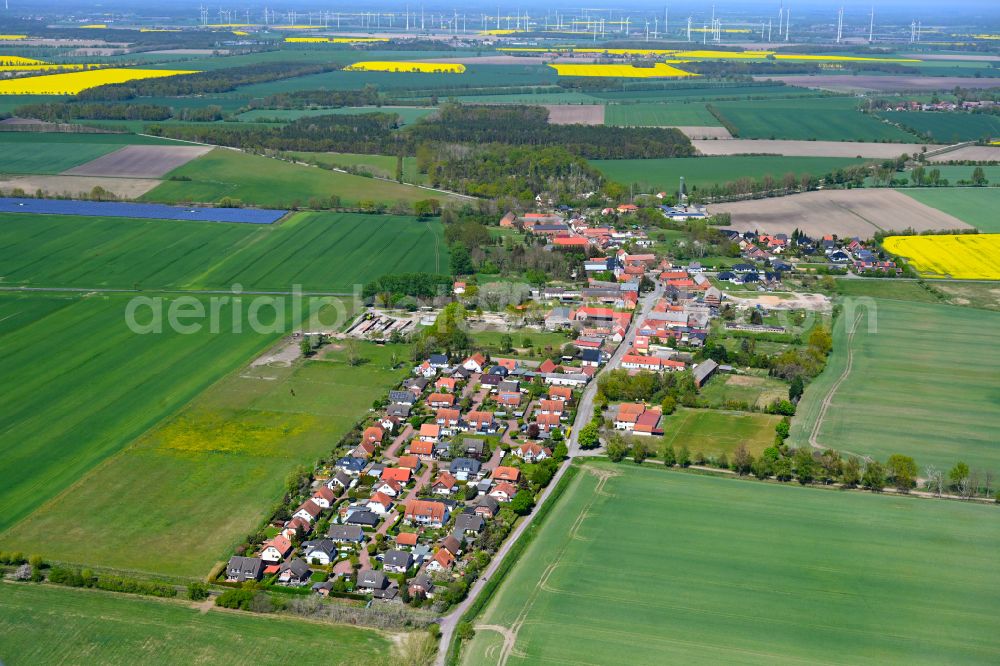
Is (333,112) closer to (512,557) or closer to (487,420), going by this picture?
(487,420)

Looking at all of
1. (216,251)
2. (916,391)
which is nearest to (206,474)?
(916,391)

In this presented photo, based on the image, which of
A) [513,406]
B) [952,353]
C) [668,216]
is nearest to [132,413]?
[513,406]

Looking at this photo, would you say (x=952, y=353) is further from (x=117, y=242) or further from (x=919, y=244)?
(x=117, y=242)

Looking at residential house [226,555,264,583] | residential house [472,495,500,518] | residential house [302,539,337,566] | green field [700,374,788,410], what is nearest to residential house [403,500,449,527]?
residential house [472,495,500,518]

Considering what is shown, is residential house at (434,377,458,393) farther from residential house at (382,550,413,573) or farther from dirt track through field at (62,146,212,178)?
dirt track through field at (62,146,212,178)

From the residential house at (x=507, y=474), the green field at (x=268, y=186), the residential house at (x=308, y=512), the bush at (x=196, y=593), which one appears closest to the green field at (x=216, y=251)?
the green field at (x=268, y=186)

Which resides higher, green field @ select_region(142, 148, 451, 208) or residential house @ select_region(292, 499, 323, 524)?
green field @ select_region(142, 148, 451, 208)

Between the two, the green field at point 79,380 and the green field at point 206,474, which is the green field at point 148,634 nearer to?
the green field at point 206,474
